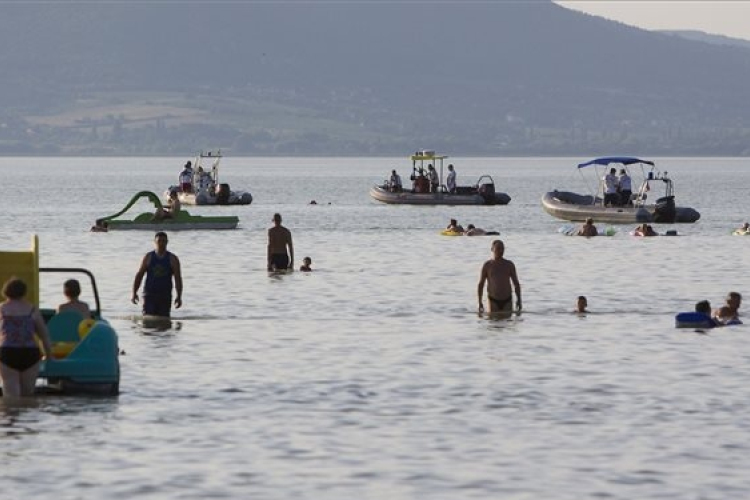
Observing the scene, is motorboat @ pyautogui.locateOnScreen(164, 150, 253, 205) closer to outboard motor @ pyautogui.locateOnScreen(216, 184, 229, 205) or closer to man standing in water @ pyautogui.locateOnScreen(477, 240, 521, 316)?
outboard motor @ pyautogui.locateOnScreen(216, 184, 229, 205)

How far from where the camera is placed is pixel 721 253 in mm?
61719

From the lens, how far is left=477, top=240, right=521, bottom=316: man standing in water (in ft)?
105

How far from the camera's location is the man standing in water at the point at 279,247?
148 ft

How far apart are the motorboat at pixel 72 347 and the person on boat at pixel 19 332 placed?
0.45 metres

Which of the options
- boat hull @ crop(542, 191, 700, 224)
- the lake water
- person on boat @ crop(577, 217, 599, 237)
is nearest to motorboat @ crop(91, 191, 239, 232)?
person on boat @ crop(577, 217, 599, 237)

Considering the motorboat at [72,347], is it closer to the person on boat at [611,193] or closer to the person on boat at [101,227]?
the person on boat at [101,227]

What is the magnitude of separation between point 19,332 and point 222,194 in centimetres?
8312

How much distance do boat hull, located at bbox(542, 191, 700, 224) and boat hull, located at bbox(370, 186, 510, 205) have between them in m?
11.4

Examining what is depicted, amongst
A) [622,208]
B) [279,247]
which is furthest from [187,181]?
[279,247]

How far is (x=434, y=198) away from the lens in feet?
327

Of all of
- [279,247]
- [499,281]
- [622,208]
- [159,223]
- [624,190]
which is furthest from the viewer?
[624,190]

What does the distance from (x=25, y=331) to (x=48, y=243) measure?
4736 cm

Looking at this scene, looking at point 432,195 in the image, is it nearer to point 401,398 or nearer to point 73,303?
point 401,398

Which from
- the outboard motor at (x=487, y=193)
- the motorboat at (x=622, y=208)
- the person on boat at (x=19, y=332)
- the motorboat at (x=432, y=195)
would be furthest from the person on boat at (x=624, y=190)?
the person on boat at (x=19, y=332)
